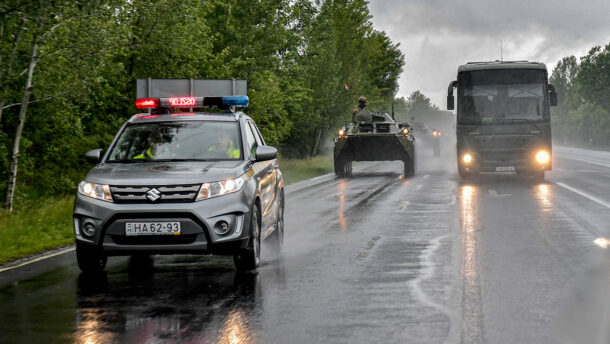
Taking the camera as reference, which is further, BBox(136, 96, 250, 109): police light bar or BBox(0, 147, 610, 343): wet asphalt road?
BBox(136, 96, 250, 109): police light bar

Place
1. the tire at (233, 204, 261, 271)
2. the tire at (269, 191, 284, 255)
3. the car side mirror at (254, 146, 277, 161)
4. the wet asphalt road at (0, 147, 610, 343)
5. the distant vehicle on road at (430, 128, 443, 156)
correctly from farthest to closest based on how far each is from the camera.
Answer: the distant vehicle on road at (430, 128, 443, 156) < the tire at (269, 191, 284, 255) < the car side mirror at (254, 146, 277, 161) < the tire at (233, 204, 261, 271) < the wet asphalt road at (0, 147, 610, 343)

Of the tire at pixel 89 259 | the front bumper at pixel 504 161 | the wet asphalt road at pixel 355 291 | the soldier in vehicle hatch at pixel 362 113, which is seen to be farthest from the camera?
the soldier in vehicle hatch at pixel 362 113

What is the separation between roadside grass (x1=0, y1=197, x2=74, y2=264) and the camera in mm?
10797

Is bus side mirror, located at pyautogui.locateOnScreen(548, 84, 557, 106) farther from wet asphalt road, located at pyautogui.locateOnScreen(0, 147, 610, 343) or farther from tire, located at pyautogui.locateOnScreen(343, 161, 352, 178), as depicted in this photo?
wet asphalt road, located at pyautogui.locateOnScreen(0, 147, 610, 343)

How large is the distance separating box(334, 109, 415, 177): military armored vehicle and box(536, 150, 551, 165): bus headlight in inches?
229

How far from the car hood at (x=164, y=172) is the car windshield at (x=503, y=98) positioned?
15.4 meters

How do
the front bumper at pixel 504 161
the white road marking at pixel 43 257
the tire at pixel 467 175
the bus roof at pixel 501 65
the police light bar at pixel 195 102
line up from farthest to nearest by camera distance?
the tire at pixel 467 175
the bus roof at pixel 501 65
the front bumper at pixel 504 161
the police light bar at pixel 195 102
the white road marking at pixel 43 257

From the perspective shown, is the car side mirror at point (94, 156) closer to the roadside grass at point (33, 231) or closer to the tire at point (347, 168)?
the roadside grass at point (33, 231)

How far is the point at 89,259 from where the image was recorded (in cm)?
862

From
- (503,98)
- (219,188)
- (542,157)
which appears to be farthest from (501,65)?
(219,188)

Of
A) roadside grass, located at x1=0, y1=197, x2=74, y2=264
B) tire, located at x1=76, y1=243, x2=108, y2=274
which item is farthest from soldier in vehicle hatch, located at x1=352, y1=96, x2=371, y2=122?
tire, located at x1=76, y1=243, x2=108, y2=274

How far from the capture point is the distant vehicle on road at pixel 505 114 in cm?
2295

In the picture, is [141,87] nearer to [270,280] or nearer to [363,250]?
[363,250]

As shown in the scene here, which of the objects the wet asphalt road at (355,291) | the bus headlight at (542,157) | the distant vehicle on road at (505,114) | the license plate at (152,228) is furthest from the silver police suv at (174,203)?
the bus headlight at (542,157)
